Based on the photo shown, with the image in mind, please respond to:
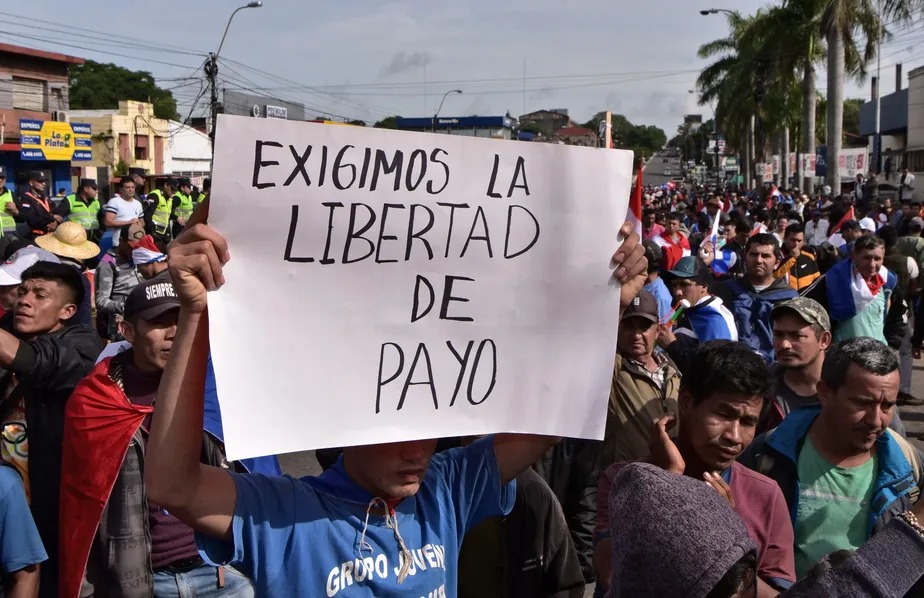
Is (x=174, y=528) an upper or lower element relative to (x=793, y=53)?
lower

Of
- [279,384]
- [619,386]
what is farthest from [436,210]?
[619,386]

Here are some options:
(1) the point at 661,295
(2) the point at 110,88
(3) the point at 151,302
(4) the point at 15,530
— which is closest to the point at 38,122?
(1) the point at 661,295

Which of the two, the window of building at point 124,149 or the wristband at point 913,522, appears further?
the window of building at point 124,149

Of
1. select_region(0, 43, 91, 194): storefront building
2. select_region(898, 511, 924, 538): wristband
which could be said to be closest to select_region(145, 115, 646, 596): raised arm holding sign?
select_region(898, 511, 924, 538): wristband

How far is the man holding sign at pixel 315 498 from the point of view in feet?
6.42

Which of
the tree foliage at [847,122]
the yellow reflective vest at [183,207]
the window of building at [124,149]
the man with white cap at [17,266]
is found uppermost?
the tree foliage at [847,122]

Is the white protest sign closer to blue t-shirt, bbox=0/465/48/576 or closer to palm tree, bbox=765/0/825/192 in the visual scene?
blue t-shirt, bbox=0/465/48/576

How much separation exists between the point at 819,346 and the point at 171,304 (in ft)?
8.83

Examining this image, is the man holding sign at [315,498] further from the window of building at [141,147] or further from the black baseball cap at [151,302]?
the window of building at [141,147]

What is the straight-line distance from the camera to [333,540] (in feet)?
6.92

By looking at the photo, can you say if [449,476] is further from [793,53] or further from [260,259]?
[793,53]

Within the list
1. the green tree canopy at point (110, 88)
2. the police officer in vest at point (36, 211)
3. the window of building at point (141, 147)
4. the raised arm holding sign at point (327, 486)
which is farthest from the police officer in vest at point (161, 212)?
the green tree canopy at point (110, 88)

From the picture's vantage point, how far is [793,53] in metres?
33.5

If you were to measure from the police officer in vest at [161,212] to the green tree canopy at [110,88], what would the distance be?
73.1 m
